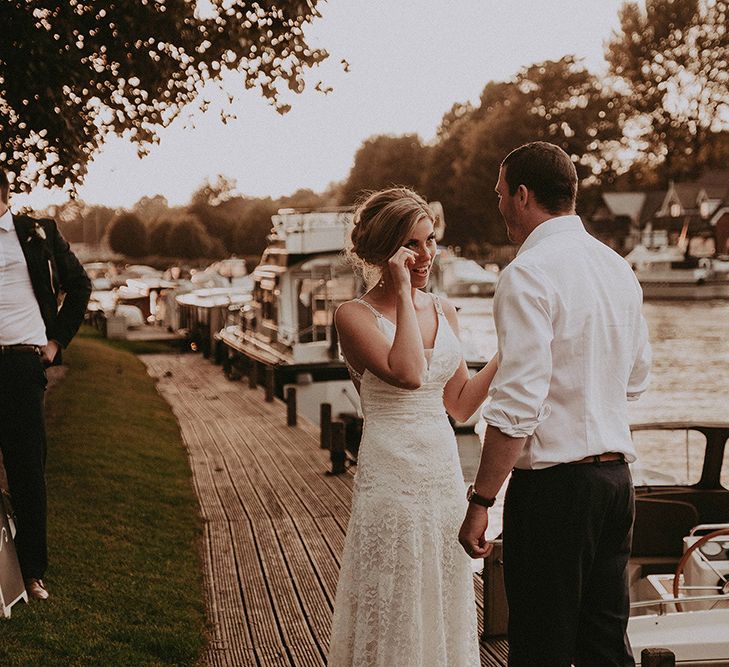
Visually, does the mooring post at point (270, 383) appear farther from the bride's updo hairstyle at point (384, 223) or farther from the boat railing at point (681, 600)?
the bride's updo hairstyle at point (384, 223)

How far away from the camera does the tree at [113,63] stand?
23.8 ft

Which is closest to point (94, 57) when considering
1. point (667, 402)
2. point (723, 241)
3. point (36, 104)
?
point (36, 104)

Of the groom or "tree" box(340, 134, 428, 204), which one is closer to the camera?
the groom

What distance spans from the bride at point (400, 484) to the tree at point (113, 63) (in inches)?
175

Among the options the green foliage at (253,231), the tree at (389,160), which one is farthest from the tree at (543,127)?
the green foliage at (253,231)

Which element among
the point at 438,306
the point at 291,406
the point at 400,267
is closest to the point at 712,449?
the point at 438,306

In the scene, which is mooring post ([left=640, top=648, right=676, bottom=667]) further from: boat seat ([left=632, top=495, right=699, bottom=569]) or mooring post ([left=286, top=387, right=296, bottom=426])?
mooring post ([left=286, top=387, right=296, bottom=426])

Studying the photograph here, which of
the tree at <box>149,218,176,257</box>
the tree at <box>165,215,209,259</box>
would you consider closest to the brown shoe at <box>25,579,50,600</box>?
the tree at <box>165,215,209,259</box>

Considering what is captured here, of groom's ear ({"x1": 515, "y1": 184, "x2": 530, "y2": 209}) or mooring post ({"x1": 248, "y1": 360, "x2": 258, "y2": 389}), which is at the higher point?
groom's ear ({"x1": 515, "y1": 184, "x2": 530, "y2": 209})

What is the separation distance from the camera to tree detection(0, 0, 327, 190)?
7258mm

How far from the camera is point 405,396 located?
12.0 feet

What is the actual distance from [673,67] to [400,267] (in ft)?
255

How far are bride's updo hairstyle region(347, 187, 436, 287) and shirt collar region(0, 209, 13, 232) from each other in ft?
6.78

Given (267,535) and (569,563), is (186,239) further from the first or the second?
(569,563)
